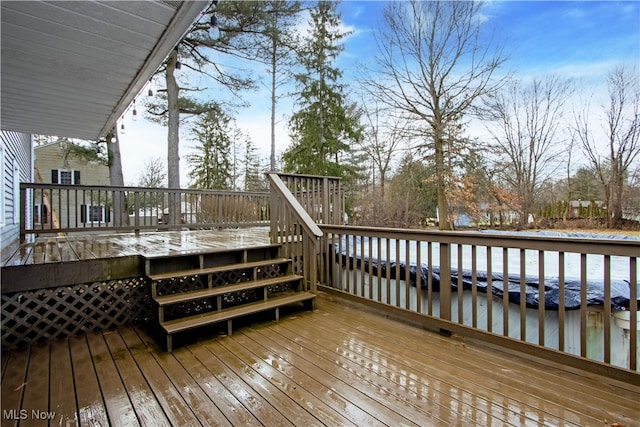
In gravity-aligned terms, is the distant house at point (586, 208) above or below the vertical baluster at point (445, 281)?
above

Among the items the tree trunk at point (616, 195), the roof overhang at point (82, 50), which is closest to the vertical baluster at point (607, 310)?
the roof overhang at point (82, 50)

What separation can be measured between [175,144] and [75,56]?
7503mm

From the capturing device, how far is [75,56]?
2.83 meters

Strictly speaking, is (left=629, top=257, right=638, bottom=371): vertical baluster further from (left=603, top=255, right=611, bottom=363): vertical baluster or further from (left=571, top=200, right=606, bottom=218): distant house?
(left=571, top=200, right=606, bottom=218): distant house

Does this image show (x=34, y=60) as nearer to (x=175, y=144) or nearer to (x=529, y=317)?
(x=529, y=317)

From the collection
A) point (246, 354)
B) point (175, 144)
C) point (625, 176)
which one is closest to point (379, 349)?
point (246, 354)

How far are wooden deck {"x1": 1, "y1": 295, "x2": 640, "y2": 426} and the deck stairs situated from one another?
9.4 inches

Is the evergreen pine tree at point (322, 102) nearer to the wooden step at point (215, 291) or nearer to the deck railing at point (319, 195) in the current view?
the deck railing at point (319, 195)

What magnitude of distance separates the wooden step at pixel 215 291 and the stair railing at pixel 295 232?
199 millimetres

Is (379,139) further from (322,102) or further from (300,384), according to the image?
(300,384)

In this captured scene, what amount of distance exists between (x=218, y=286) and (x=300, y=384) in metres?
1.74

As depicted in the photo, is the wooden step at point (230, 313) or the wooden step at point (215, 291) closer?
the wooden step at point (230, 313)

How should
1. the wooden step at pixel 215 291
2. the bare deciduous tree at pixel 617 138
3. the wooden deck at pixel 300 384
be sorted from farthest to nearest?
1. the bare deciduous tree at pixel 617 138
2. the wooden step at pixel 215 291
3. the wooden deck at pixel 300 384

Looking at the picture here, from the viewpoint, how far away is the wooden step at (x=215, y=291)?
9.12ft
